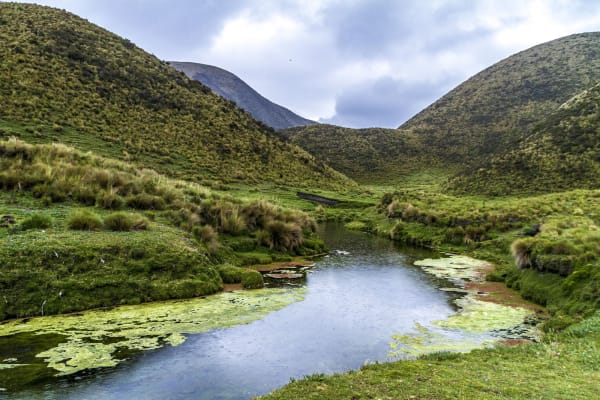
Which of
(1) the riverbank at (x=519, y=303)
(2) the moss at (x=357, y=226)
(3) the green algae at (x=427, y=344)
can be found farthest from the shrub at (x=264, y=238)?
(2) the moss at (x=357, y=226)

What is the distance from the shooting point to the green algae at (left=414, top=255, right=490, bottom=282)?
26.8 metres

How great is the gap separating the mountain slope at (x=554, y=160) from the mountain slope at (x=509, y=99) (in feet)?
138

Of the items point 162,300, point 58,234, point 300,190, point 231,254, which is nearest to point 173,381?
point 162,300

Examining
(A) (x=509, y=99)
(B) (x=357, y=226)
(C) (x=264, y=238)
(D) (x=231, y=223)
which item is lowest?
(B) (x=357, y=226)

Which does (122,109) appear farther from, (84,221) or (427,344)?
(427,344)

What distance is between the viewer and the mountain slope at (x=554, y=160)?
59.3 metres

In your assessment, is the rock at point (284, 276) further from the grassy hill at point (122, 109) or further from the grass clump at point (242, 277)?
the grassy hill at point (122, 109)

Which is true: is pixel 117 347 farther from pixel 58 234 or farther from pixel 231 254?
pixel 231 254

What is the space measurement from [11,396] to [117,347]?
135 inches

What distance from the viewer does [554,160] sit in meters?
64.1

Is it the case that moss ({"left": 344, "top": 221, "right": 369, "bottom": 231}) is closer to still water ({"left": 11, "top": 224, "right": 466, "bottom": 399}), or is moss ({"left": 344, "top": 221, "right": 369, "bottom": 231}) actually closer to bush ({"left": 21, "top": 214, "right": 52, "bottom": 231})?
still water ({"left": 11, "top": 224, "right": 466, "bottom": 399})

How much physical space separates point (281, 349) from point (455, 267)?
1971 cm

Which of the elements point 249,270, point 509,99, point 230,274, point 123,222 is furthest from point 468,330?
point 509,99

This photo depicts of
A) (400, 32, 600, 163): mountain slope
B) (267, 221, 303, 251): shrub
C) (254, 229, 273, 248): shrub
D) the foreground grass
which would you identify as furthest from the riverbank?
(400, 32, 600, 163): mountain slope
